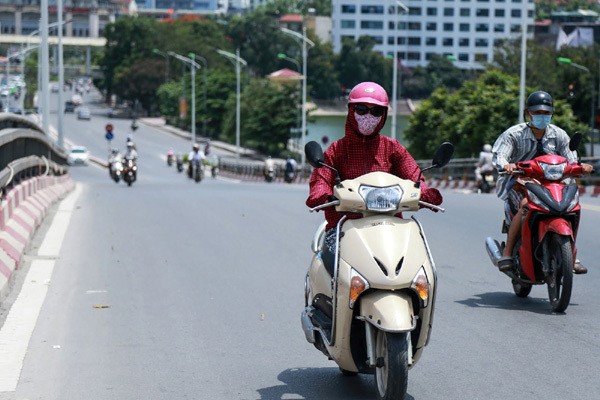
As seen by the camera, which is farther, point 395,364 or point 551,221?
point 551,221

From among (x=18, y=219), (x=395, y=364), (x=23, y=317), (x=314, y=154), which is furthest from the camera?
(x=18, y=219)

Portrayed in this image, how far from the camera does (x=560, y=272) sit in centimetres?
976

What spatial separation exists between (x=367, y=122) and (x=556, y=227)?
10.1ft

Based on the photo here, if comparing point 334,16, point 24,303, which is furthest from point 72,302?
point 334,16

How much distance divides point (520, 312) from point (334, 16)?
541 feet

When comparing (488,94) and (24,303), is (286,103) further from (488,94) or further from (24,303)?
(24,303)

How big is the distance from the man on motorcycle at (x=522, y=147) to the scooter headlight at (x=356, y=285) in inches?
161

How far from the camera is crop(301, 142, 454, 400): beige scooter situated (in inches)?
253

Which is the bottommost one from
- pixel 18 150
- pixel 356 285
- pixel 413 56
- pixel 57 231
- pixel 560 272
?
pixel 57 231

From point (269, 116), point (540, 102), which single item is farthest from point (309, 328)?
point (269, 116)

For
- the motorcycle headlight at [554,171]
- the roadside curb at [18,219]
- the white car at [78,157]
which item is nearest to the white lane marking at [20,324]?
the roadside curb at [18,219]

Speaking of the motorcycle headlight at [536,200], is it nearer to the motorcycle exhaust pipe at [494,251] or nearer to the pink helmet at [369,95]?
the motorcycle exhaust pipe at [494,251]

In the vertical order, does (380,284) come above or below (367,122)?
below

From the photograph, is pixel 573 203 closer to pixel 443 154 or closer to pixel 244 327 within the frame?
pixel 244 327
